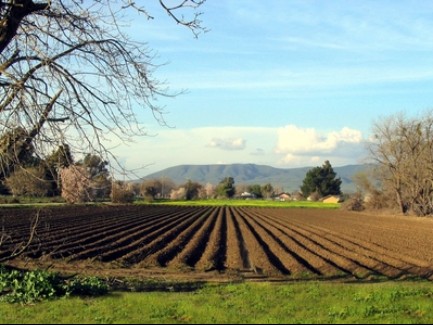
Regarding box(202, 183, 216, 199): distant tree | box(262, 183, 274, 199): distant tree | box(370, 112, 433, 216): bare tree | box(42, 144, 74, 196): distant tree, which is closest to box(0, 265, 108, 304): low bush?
box(42, 144, 74, 196): distant tree

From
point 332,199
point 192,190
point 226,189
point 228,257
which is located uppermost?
point 226,189

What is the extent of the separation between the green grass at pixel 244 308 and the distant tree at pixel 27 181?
270cm

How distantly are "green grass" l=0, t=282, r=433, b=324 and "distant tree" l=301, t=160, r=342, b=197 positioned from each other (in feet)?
423

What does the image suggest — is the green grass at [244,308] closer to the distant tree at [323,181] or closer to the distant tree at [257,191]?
the distant tree at [323,181]

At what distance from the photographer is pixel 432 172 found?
69312 millimetres

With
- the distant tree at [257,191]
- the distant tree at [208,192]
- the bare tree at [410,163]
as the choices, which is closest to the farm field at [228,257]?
the bare tree at [410,163]

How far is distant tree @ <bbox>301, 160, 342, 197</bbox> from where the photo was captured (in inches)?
5412

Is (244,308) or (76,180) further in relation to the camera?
(76,180)

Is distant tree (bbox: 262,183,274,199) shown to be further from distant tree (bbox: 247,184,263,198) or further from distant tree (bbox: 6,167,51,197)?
distant tree (bbox: 6,167,51,197)

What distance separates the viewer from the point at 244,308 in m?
7.79

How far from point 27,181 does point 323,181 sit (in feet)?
433

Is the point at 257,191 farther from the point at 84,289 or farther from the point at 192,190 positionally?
the point at 84,289

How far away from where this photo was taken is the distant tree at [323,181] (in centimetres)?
13746

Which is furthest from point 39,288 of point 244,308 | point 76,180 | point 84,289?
point 244,308
